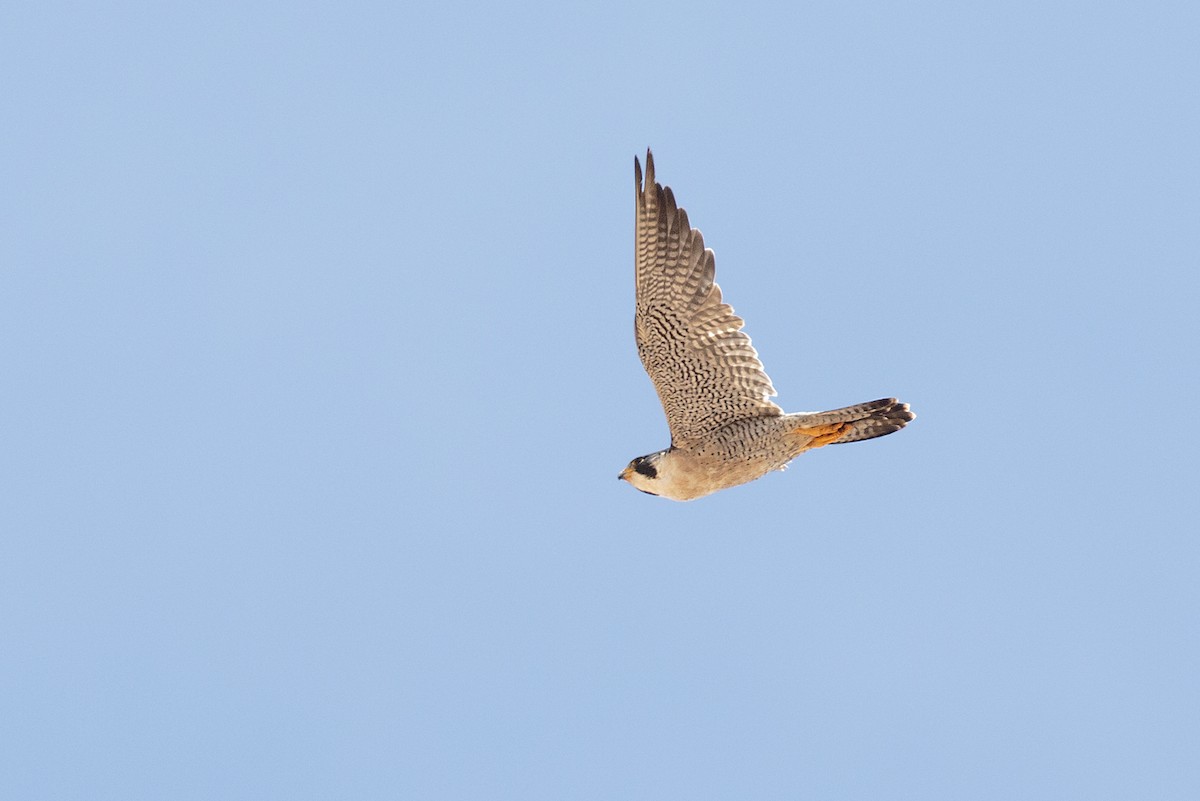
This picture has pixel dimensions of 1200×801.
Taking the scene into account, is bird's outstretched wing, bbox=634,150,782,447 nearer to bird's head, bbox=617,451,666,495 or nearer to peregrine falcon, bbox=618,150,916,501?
peregrine falcon, bbox=618,150,916,501

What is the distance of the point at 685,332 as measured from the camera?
45.4 ft

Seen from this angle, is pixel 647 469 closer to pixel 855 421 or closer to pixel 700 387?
pixel 700 387

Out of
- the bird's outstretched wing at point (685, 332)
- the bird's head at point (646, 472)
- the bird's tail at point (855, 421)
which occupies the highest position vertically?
the bird's outstretched wing at point (685, 332)

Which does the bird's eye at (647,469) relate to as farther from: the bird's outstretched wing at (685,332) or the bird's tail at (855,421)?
the bird's tail at (855,421)

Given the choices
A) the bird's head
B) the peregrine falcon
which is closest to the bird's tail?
the peregrine falcon

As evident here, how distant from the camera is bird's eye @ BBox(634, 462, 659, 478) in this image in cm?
1425

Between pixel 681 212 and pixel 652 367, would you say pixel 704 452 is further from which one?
pixel 681 212

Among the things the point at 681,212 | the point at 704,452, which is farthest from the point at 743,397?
the point at 681,212

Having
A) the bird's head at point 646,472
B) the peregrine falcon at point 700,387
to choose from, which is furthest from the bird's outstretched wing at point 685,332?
the bird's head at point 646,472

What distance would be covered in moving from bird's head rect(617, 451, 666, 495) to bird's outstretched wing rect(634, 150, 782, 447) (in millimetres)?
275

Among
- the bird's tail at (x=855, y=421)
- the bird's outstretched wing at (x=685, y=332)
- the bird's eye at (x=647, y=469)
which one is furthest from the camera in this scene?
the bird's eye at (x=647, y=469)

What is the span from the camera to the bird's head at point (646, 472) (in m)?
14.3

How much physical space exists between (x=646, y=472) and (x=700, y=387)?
0.91 meters

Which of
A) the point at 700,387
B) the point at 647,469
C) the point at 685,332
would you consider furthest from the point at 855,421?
the point at 647,469
